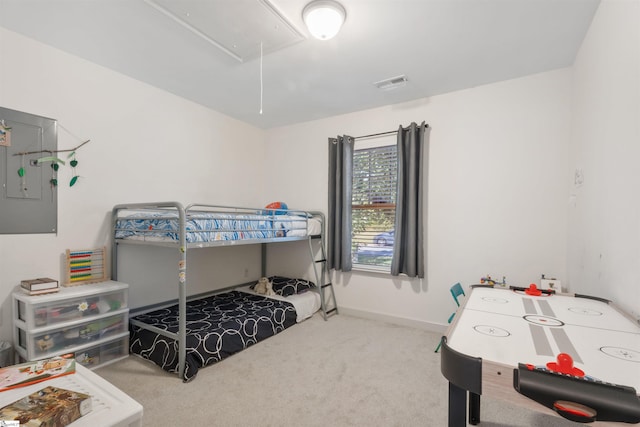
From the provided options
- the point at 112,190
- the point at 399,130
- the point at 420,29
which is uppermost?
the point at 420,29

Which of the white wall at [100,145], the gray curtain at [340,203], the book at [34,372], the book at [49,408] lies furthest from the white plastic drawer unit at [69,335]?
the gray curtain at [340,203]

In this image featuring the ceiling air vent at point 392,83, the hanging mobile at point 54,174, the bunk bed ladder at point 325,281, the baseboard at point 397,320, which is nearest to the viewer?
the hanging mobile at point 54,174

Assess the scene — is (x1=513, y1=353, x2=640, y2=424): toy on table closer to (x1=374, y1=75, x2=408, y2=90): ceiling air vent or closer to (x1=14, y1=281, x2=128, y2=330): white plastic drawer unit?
(x1=374, y1=75, x2=408, y2=90): ceiling air vent

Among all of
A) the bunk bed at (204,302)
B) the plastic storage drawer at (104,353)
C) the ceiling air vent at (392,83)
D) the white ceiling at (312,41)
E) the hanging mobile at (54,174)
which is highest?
the white ceiling at (312,41)

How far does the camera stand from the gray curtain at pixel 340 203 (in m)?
3.38

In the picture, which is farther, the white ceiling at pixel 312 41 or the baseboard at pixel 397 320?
the baseboard at pixel 397 320

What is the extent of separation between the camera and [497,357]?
899 millimetres

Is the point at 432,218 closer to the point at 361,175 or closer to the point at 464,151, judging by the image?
the point at 464,151

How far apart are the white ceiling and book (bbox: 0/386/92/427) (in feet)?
6.31

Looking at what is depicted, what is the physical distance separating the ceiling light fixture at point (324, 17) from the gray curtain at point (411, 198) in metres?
1.49

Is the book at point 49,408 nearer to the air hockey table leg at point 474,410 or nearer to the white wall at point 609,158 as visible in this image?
the air hockey table leg at point 474,410

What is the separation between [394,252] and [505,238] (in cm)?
100

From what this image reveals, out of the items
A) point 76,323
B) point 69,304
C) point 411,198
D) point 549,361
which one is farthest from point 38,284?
point 411,198

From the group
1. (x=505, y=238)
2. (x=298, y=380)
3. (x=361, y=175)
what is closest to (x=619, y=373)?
(x=298, y=380)
